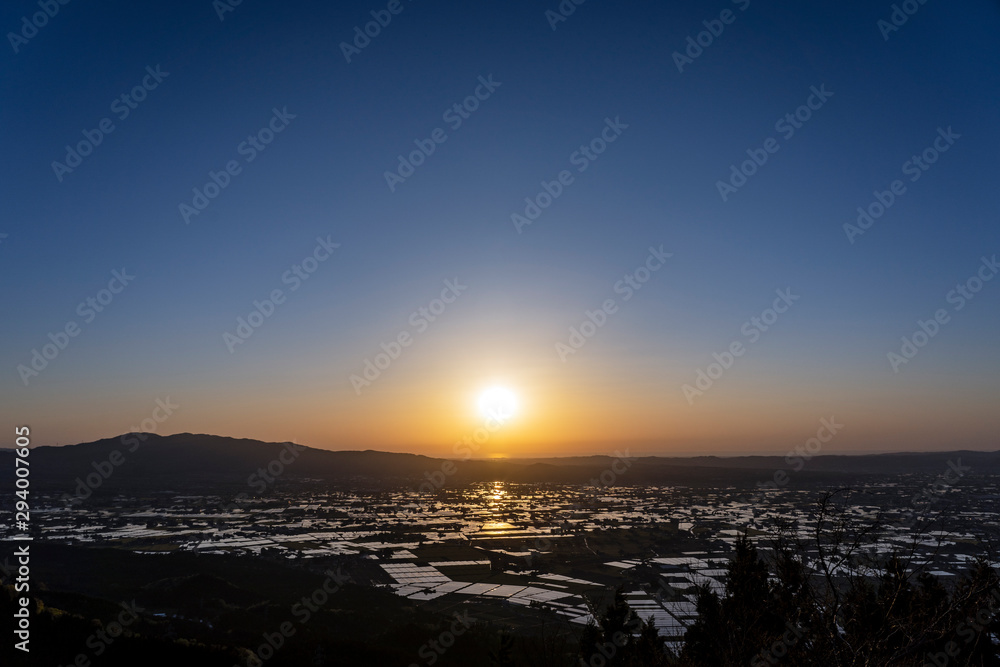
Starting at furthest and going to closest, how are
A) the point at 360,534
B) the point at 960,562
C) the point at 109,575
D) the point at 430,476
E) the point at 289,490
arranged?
the point at 430,476 → the point at 289,490 → the point at 360,534 → the point at 960,562 → the point at 109,575

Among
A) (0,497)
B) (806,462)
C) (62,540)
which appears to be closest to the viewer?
(62,540)

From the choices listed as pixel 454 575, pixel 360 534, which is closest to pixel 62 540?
pixel 360 534

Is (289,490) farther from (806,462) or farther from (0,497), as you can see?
(806,462)

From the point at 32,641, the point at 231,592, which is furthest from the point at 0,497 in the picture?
the point at 32,641

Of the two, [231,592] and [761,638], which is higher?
[761,638]

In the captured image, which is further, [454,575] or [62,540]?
[62,540]

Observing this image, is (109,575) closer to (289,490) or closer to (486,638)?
(486,638)
